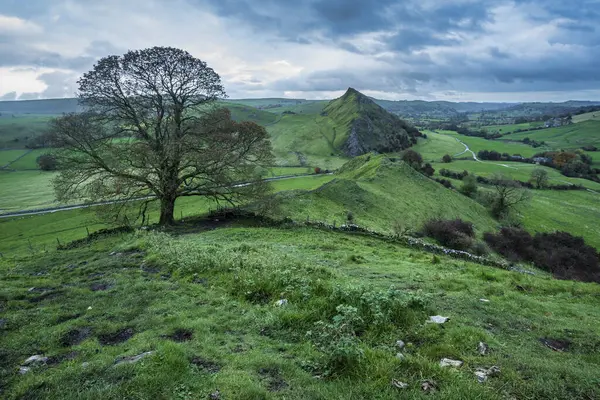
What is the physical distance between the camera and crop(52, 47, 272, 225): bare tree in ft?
87.7

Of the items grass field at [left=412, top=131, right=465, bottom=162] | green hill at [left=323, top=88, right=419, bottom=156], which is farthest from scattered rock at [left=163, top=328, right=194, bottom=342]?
green hill at [left=323, top=88, right=419, bottom=156]

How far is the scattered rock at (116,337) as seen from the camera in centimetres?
930

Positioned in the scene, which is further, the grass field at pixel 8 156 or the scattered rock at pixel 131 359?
the grass field at pixel 8 156

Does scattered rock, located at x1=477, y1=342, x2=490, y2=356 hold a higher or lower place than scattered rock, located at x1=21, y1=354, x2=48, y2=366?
lower

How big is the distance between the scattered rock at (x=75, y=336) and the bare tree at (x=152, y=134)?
2004cm

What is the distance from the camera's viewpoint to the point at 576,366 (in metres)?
8.23

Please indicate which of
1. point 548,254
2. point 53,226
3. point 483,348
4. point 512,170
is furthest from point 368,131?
point 483,348

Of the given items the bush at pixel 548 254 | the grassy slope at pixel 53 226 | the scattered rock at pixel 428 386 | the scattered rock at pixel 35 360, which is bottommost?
the bush at pixel 548 254

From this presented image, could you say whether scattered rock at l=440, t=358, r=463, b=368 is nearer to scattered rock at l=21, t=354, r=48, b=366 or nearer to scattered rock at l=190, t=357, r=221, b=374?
scattered rock at l=190, t=357, r=221, b=374

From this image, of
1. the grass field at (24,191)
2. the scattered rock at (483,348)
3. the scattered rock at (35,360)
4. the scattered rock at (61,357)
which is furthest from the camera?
Answer: the grass field at (24,191)

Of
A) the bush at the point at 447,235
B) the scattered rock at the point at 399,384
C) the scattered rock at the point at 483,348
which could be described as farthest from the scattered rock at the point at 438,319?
the bush at the point at 447,235

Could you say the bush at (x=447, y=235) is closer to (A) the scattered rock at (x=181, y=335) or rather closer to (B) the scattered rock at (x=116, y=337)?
(A) the scattered rock at (x=181, y=335)

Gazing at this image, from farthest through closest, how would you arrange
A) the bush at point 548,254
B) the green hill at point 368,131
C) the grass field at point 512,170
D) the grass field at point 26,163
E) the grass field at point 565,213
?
the green hill at point 368,131 → the grass field at point 26,163 → the grass field at point 512,170 → the grass field at point 565,213 → the bush at point 548,254

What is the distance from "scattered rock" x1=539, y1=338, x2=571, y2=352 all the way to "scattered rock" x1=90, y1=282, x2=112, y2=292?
1618cm
